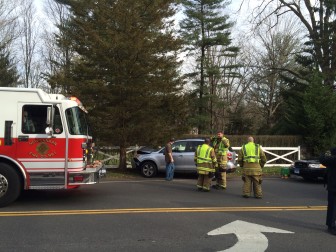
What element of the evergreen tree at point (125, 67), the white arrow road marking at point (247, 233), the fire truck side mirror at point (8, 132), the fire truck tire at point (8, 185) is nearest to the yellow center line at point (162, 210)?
the fire truck tire at point (8, 185)

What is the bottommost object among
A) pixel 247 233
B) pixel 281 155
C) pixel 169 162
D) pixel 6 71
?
pixel 247 233

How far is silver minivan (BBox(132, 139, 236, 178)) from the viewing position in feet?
56.2

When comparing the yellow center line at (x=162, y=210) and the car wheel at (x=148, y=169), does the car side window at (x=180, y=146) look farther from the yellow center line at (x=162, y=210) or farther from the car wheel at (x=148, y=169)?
the yellow center line at (x=162, y=210)

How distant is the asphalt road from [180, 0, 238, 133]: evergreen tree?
26016 millimetres

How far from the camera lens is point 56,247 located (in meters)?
6.35

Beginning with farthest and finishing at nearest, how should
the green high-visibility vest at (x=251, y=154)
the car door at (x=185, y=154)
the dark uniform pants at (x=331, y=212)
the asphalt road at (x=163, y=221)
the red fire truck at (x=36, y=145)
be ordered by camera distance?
the car door at (x=185, y=154)
the green high-visibility vest at (x=251, y=154)
the red fire truck at (x=36, y=145)
the dark uniform pants at (x=331, y=212)
the asphalt road at (x=163, y=221)

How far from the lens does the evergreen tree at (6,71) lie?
125ft

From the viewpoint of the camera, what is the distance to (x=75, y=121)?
10.3m

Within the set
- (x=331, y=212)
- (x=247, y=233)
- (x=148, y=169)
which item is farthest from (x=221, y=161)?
(x=247, y=233)

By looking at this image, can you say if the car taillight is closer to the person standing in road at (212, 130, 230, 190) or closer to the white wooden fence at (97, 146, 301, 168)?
the person standing in road at (212, 130, 230, 190)

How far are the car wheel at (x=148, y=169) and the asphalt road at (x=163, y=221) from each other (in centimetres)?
473

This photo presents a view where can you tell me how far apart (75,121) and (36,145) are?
109 cm

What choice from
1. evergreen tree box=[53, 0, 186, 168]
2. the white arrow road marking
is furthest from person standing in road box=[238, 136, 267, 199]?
evergreen tree box=[53, 0, 186, 168]

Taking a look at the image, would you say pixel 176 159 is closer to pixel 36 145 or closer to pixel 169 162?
pixel 169 162
